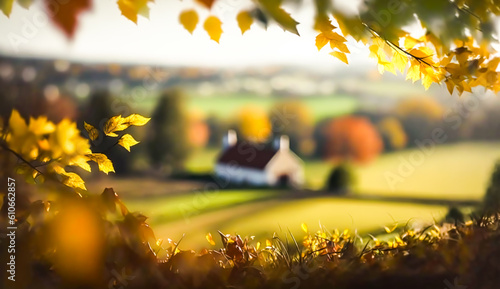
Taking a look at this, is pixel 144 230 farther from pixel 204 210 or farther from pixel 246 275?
pixel 204 210

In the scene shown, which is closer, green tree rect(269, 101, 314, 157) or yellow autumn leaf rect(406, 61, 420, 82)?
yellow autumn leaf rect(406, 61, 420, 82)

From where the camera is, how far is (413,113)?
20.2 m

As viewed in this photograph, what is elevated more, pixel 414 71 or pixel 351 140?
pixel 414 71

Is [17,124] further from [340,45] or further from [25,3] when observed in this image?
[340,45]

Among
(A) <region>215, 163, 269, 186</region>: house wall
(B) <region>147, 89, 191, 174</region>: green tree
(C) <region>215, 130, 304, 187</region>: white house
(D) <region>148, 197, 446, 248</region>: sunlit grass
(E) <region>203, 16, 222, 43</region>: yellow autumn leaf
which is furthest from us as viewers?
(B) <region>147, 89, 191, 174</region>: green tree

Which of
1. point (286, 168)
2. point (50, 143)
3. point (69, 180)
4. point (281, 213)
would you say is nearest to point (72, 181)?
point (69, 180)

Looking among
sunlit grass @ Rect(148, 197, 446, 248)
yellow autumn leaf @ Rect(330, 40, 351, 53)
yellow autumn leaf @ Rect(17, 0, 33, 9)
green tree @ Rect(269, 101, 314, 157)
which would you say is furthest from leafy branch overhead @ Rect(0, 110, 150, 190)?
green tree @ Rect(269, 101, 314, 157)

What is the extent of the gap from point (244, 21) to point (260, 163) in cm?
2157

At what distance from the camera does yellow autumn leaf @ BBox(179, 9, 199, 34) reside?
157 centimetres

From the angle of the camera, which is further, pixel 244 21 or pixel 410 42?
pixel 410 42

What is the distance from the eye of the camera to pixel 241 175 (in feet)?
79.8

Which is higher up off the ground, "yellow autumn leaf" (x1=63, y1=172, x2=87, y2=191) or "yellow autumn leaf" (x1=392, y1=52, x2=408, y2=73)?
"yellow autumn leaf" (x1=392, y1=52, x2=408, y2=73)

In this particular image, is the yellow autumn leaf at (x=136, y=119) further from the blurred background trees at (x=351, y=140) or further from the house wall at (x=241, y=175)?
the house wall at (x=241, y=175)

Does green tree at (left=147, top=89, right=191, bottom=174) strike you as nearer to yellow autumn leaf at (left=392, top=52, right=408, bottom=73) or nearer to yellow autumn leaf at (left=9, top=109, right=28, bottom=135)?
yellow autumn leaf at (left=392, top=52, right=408, bottom=73)
